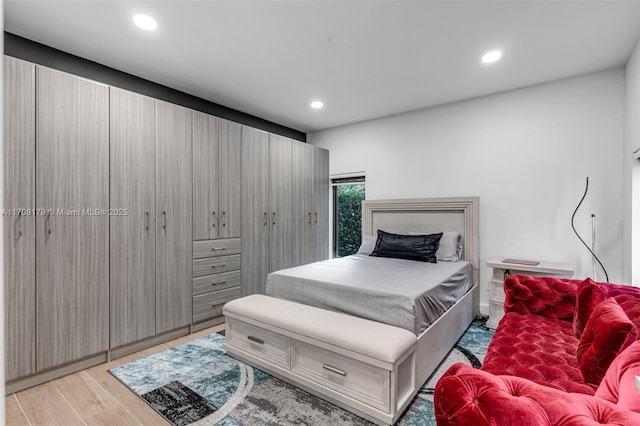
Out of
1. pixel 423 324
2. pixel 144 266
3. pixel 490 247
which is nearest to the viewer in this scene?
pixel 423 324

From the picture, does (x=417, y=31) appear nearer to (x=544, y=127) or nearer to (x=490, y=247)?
(x=544, y=127)

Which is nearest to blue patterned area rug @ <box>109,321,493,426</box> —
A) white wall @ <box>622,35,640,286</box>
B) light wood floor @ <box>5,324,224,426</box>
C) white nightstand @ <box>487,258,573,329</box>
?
light wood floor @ <box>5,324,224,426</box>

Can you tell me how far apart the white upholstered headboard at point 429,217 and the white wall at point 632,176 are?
125 cm

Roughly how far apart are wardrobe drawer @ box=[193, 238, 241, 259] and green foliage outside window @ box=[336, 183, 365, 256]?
6.58 ft

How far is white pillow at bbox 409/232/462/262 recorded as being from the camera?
11.8 feet

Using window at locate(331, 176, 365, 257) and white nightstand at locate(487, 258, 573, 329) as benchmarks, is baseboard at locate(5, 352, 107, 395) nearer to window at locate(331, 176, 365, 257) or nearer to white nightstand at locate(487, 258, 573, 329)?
window at locate(331, 176, 365, 257)

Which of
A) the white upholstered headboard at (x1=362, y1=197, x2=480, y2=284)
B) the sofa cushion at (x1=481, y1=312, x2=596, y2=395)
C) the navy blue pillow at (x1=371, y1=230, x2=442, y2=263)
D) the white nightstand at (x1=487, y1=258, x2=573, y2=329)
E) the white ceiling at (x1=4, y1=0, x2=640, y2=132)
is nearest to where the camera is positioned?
the sofa cushion at (x1=481, y1=312, x2=596, y2=395)

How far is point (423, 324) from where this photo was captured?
90.0 inches

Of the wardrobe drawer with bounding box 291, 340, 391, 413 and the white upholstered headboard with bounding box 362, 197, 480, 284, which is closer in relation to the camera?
the wardrobe drawer with bounding box 291, 340, 391, 413

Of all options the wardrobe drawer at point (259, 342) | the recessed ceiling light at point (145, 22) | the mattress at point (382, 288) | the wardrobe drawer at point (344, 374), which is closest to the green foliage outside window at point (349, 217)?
the mattress at point (382, 288)

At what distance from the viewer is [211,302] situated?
3490mm

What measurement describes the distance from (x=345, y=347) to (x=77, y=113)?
265 centimetres

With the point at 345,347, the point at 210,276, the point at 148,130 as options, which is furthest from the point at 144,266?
the point at 345,347

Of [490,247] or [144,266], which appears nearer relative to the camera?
[144,266]
